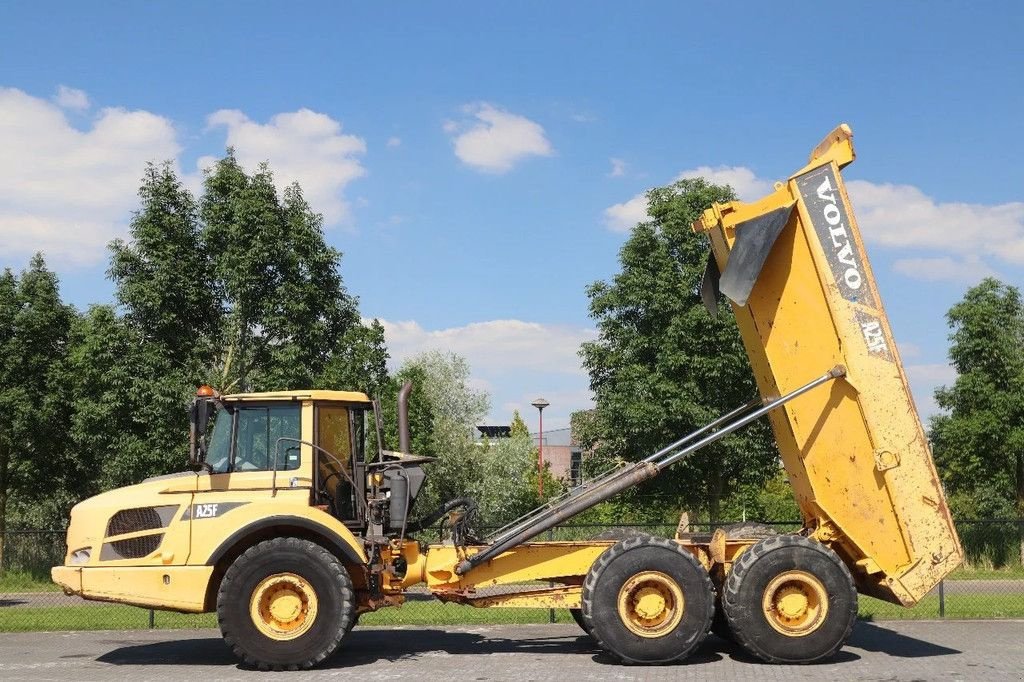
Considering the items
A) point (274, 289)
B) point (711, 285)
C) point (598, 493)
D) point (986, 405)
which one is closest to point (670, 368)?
point (986, 405)

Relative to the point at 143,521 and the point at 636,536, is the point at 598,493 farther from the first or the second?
the point at 143,521

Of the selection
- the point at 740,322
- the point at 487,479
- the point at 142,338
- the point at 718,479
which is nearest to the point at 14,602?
the point at 142,338

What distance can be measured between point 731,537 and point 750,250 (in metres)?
3.12

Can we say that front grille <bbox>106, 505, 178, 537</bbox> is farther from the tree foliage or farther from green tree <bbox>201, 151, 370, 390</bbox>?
the tree foliage

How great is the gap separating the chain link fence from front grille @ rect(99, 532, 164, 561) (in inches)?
157

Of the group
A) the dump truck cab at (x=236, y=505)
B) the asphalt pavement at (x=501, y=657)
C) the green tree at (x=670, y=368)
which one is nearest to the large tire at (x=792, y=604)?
the asphalt pavement at (x=501, y=657)

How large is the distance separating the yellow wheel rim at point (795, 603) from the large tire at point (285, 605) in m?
4.16

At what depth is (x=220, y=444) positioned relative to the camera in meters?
11.0

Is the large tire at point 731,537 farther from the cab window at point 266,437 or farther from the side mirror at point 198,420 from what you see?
the side mirror at point 198,420

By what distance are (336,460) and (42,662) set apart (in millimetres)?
3892

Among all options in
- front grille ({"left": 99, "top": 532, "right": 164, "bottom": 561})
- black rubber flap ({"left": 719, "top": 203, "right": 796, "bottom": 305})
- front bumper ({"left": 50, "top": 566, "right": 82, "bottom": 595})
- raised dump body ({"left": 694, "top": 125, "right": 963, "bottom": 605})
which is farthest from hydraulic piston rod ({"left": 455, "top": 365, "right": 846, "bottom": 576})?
front bumper ({"left": 50, "top": 566, "right": 82, "bottom": 595})

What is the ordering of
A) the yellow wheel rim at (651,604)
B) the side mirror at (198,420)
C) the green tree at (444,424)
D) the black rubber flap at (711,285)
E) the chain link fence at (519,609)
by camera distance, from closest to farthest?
the side mirror at (198,420), the yellow wheel rim at (651,604), the black rubber flap at (711,285), the chain link fence at (519,609), the green tree at (444,424)

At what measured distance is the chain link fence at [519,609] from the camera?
14742 millimetres

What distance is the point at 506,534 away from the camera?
11.0 m
